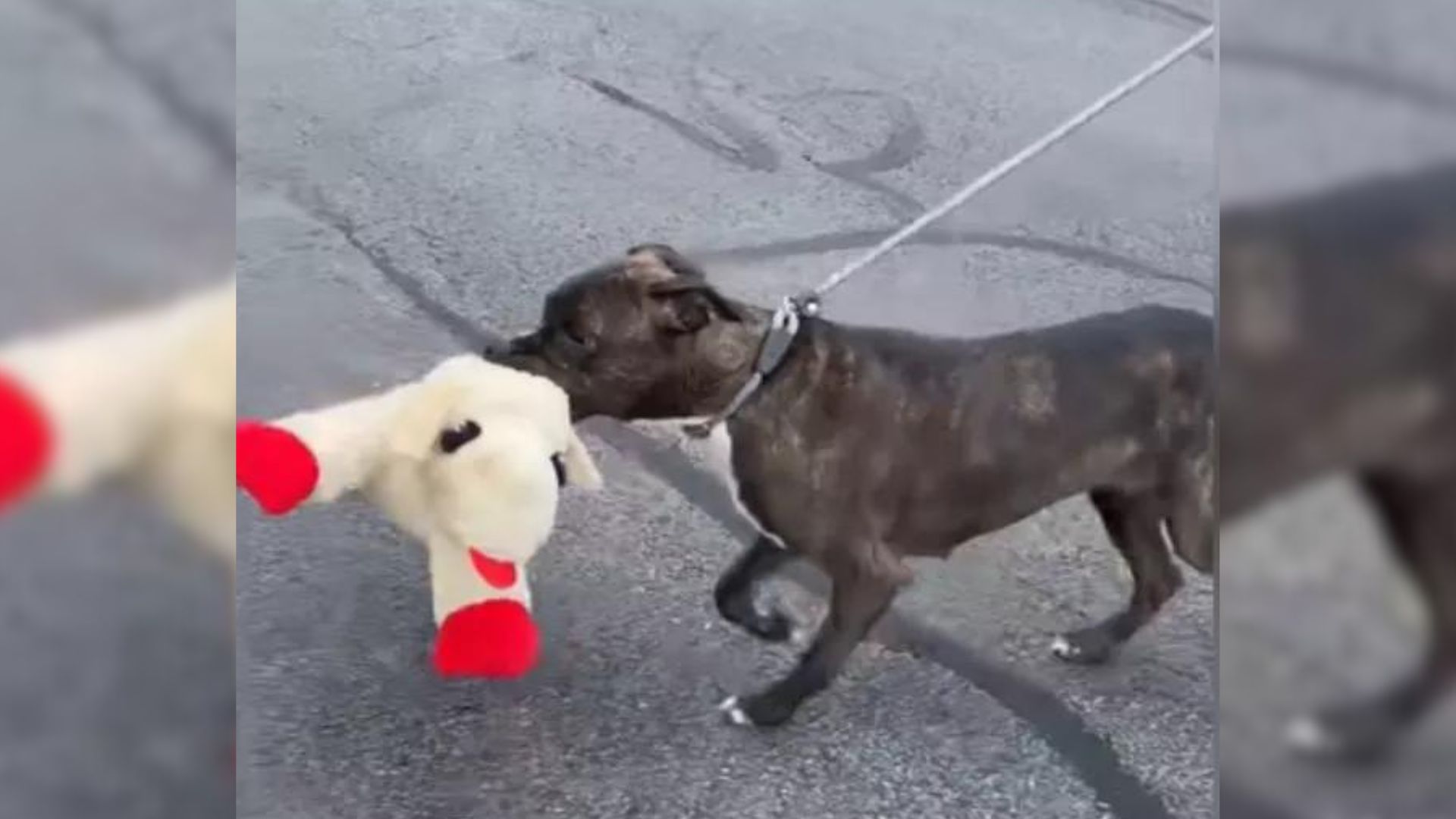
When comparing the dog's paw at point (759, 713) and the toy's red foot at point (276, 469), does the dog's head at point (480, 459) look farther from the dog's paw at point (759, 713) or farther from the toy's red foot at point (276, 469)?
the dog's paw at point (759, 713)

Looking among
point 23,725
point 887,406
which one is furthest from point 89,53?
point 887,406

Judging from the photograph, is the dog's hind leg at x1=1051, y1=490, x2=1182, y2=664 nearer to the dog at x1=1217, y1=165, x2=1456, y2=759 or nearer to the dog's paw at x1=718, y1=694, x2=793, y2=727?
the dog's paw at x1=718, y1=694, x2=793, y2=727

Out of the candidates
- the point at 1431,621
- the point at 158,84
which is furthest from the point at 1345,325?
the point at 158,84

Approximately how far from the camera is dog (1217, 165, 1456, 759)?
0.52 metres

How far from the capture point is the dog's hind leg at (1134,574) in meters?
0.95

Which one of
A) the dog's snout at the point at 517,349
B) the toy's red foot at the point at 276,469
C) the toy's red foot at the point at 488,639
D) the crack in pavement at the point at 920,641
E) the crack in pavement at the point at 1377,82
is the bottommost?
the crack in pavement at the point at 920,641

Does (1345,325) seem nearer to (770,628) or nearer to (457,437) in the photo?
(457,437)

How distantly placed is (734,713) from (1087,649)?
223mm

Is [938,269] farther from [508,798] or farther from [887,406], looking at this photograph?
[508,798]

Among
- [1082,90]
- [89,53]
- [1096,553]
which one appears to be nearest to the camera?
[89,53]

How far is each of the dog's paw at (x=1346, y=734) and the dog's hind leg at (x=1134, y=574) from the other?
35 cm

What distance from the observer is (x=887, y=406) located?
35.1 inches

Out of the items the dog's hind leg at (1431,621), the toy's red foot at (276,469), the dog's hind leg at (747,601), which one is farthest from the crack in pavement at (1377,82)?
the dog's hind leg at (747,601)

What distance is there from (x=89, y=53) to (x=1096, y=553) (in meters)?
0.76
